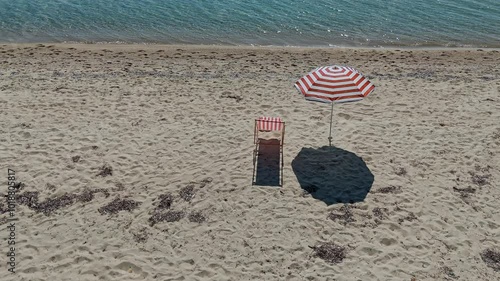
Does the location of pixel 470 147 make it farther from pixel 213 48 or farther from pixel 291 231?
pixel 213 48

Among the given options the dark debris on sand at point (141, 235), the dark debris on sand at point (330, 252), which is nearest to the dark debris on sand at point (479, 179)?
the dark debris on sand at point (330, 252)

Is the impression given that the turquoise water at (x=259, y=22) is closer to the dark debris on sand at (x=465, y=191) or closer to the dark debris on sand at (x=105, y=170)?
the dark debris on sand at (x=105, y=170)

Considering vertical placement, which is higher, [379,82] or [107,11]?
[107,11]

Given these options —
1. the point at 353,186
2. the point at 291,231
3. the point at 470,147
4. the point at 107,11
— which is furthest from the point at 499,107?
the point at 107,11

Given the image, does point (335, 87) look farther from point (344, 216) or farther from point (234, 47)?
point (234, 47)

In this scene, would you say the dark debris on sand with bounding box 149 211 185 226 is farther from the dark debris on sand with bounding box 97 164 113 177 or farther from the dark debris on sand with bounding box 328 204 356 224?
the dark debris on sand with bounding box 328 204 356 224
